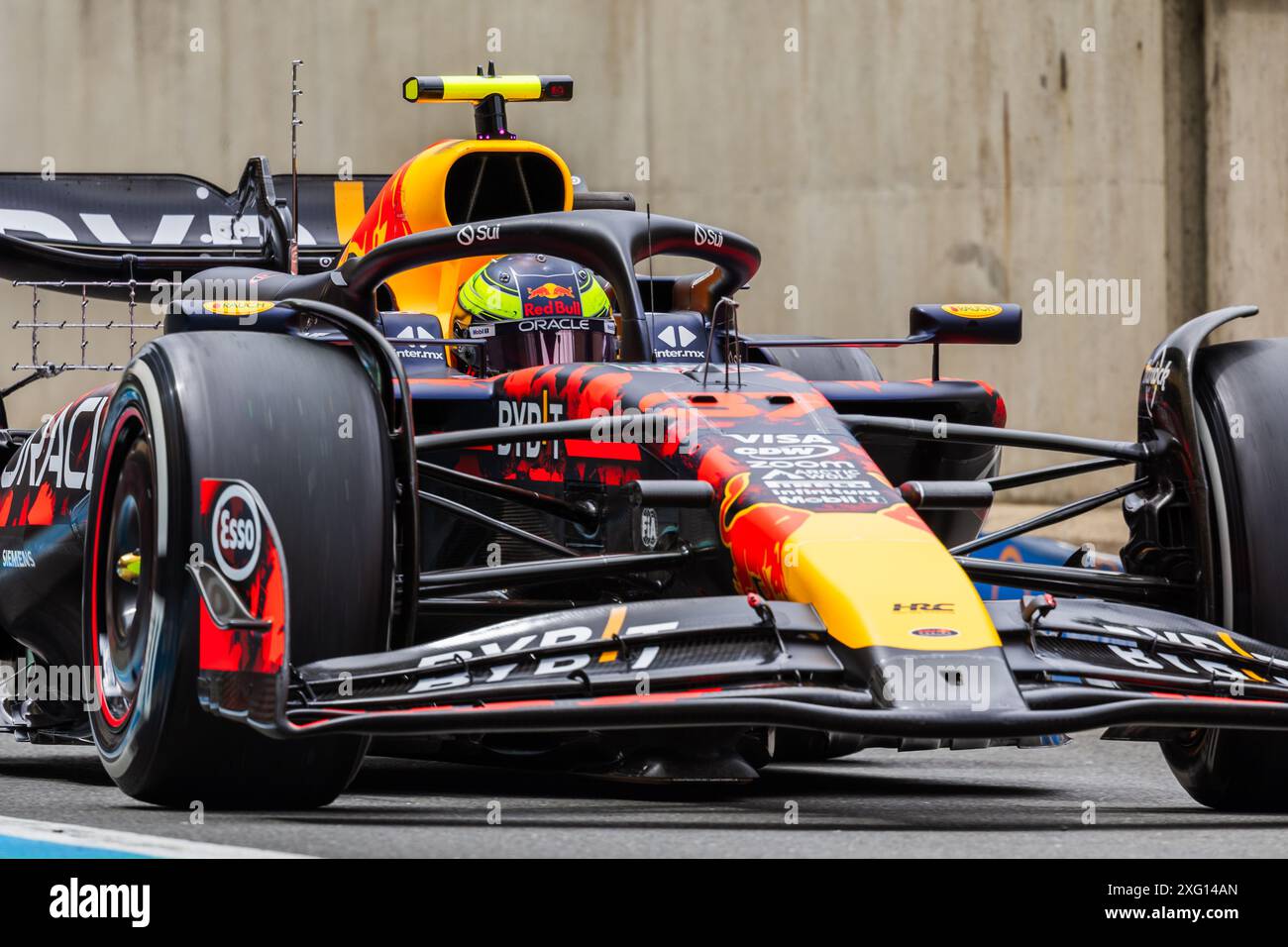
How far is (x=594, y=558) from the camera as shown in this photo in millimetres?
4871

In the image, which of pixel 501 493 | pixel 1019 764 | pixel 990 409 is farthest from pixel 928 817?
pixel 1019 764

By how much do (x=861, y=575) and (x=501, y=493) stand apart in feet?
4.30

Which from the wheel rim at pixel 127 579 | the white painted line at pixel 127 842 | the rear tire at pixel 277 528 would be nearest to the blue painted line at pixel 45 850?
the white painted line at pixel 127 842

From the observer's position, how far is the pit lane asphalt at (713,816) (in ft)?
→ 12.6

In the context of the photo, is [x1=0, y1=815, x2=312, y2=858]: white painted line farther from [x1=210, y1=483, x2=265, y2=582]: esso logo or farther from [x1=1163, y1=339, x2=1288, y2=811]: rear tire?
[x1=1163, y1=339, x2=1288, y2=811]: rear tire

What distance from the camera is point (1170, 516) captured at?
5277mm

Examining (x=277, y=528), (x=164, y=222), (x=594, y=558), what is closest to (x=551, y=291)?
(x=594, y=558)

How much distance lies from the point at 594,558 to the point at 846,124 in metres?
9.94

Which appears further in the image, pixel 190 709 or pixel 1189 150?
pixel 1189 150

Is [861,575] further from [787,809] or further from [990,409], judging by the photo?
[990,409]

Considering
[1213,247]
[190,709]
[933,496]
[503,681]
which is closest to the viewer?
[503,681]

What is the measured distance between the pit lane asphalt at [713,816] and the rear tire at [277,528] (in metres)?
0.13

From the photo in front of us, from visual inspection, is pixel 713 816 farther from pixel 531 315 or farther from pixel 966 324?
pixel 531 315

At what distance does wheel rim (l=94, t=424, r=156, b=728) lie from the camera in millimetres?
4738
